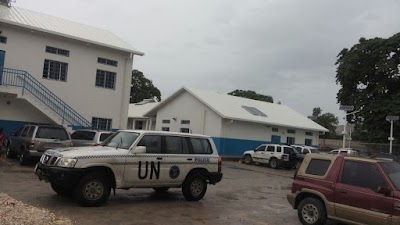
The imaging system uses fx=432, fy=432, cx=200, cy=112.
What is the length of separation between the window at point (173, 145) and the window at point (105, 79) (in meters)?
17.2

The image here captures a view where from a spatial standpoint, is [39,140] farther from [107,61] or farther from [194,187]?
[107,61]

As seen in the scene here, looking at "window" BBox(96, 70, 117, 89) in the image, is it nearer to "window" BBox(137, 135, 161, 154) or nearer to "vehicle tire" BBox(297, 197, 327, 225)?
"window" BBox(137, 135, 161, 154)

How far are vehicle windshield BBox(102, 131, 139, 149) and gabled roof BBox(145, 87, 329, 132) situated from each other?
2149 cm

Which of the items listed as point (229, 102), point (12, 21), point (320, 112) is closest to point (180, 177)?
point (12, 21)

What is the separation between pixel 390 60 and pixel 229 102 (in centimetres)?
1906

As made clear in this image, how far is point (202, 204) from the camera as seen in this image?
1169 centimetres

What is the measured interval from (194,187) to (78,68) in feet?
56.5

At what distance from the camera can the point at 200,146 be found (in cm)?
1241

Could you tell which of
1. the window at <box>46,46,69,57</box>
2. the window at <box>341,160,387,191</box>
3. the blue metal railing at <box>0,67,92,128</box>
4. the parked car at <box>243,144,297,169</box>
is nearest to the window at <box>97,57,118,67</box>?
the window at <box>46,46,69,57</box>

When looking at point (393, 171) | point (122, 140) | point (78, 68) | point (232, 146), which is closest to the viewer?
point (393, 171)

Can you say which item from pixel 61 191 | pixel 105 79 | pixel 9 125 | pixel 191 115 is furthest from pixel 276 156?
pixel 61 191

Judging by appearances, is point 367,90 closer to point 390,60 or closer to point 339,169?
point 390,60

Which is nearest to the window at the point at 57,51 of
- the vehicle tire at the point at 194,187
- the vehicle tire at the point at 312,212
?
the vehicle tire at the point at 194,187

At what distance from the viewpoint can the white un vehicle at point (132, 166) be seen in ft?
32.2
